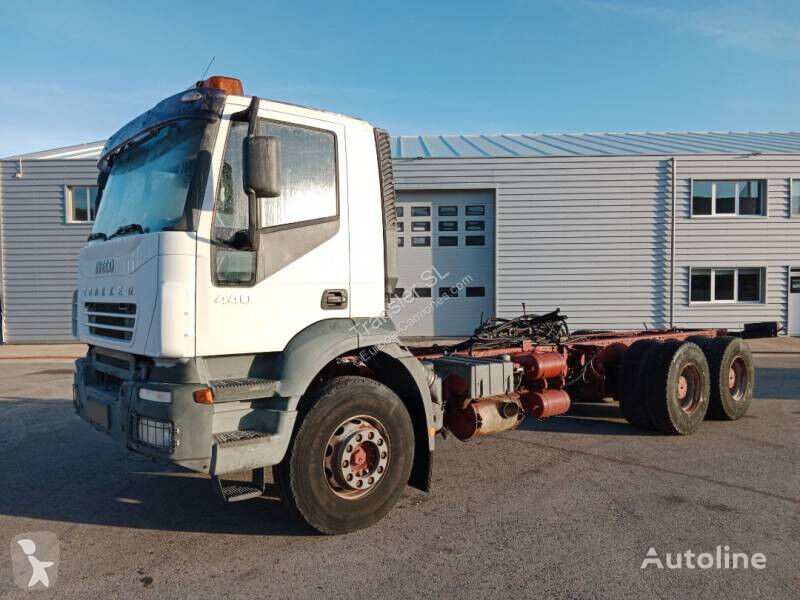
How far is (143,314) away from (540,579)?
2897 mm

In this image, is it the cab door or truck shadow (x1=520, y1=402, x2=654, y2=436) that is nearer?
the cab door

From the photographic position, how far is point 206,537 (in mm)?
4281

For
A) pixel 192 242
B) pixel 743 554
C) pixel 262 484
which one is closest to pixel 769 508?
pixel 743 554

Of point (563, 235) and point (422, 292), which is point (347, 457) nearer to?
point (422, 292)

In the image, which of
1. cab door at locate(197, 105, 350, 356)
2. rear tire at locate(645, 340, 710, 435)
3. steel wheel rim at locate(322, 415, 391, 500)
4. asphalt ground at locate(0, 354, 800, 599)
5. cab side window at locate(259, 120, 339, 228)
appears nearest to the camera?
asphalt ground at locate(0, 354, 800, 599)

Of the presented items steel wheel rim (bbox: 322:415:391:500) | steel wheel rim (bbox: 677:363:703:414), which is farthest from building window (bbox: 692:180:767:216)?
steel wheel rim (bbox: 322:415:391:500)

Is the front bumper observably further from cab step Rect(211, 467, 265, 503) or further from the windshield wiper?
the windshield wiper

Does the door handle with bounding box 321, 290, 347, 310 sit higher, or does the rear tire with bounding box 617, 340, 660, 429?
the door handle with bounding box 321, 290, 347, 310

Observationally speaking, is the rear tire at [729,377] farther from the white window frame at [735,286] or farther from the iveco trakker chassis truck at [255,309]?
the white window frame at [735,286]

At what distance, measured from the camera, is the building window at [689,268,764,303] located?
62.8 feet

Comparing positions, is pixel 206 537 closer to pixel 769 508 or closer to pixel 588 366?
pixel 769 508

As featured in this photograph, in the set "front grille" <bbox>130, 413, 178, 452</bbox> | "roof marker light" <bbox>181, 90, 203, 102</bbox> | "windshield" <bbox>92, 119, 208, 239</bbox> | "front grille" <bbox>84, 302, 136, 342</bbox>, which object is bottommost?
"front grille" <bbox>130, 413, 178, 452</bbox>

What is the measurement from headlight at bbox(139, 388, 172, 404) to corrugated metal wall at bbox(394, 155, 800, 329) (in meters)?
15.7

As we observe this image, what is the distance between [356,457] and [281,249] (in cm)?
155
